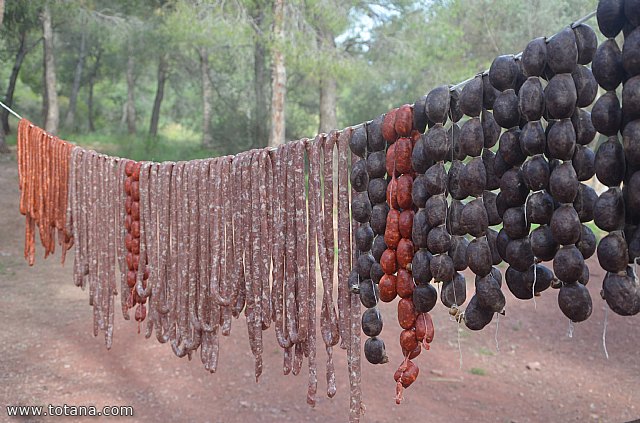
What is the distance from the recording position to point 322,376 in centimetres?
404

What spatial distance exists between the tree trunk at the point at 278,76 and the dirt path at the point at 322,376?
371 centimetres

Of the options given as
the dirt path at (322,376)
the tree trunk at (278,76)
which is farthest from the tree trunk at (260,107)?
the dirt path at (322,376)

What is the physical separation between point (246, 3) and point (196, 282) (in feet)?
20.5

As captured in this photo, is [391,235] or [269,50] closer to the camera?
[391,235]

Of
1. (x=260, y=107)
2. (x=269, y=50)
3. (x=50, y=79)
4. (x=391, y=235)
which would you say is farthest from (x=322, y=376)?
(x=50, y=79)

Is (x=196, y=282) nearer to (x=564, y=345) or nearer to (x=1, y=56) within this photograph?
(x=564, y=345)

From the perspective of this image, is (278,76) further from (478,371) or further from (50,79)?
(50,79)

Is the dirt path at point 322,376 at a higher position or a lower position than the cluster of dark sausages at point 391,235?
lower

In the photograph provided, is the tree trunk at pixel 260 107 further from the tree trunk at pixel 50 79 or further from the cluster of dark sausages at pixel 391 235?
the cluster of dark sausages at pixel 391 235

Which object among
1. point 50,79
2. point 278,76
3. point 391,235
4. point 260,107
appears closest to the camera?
point 391,235

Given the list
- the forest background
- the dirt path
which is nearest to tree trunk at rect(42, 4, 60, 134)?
the forest background

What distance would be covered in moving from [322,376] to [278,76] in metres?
4.84

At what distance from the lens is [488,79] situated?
1.30 metres

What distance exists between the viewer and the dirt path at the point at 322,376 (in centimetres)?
356
